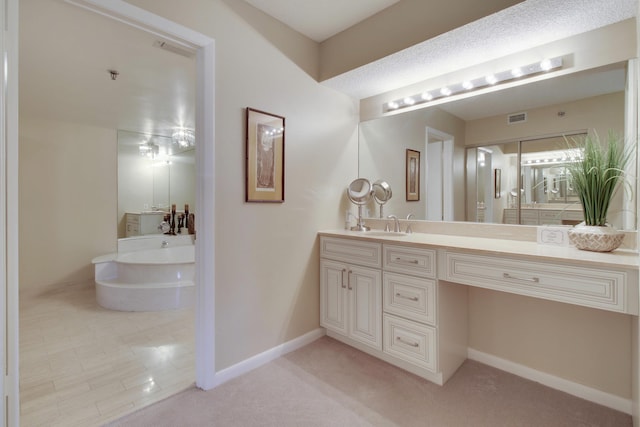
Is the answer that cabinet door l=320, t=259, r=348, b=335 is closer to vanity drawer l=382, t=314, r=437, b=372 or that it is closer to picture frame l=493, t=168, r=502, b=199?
vanity drawer l=382, t=314, r=437, b=372

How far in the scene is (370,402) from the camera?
1721mm

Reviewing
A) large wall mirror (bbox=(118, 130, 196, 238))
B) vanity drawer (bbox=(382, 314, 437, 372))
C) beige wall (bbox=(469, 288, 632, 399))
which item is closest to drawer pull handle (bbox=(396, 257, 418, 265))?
vanity drawer (bbox=(382, 314, 437, 372))

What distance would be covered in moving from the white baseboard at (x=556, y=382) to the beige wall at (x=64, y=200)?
4.77 m

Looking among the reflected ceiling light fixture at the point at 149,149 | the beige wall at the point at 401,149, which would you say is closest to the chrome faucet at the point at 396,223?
the beige wall at the point at 401,149

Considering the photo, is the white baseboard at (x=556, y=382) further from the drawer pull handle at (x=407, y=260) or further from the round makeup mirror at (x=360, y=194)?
the round makeup mirror at (x=360, y=194)

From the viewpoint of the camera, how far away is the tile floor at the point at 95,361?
1.69 meters

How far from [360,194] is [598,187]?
1.60 m

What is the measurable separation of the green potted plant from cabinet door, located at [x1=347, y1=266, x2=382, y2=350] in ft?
3.88

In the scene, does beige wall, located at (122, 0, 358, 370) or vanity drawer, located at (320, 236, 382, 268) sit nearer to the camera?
beige wall, located at (122, 0, 358, 370)

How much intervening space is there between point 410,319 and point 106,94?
351cm

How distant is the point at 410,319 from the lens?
1939 mm

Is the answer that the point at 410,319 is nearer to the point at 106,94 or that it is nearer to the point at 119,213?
the point at 106,94

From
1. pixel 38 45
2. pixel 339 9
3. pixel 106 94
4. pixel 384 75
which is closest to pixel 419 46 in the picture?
pixel 384 75

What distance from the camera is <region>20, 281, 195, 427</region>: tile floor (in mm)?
1691
